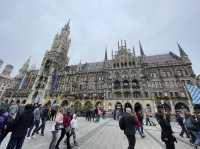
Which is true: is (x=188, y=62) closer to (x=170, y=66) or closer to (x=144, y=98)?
(x=170, y=66)

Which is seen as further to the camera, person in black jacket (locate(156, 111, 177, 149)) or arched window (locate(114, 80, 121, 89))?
Result: arched window (locate(114, 80, 121, 89))

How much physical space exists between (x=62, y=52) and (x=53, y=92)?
2455cm

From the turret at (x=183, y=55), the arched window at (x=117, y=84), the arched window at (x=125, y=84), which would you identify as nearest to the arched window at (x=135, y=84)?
the arched window at (x=125, y=84)

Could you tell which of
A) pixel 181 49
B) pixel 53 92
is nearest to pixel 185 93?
pixel 181 49

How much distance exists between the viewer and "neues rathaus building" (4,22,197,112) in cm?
3647

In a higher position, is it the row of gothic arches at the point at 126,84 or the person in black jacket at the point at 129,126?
the row of gothic arches at the point at 126,84

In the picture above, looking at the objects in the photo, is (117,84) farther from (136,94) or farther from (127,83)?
(136,94)

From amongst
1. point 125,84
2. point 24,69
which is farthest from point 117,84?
point 24,69

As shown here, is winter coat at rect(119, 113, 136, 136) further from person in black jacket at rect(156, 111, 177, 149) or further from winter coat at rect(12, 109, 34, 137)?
winter coat at rect(12, 109, 34, 137)

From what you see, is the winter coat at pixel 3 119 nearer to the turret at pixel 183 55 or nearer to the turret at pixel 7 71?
the turret at pixel 183 55

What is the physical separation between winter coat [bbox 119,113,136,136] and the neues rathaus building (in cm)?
3408

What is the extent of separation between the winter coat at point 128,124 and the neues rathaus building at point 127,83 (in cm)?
3408

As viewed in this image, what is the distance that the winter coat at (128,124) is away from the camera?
4.51 meters

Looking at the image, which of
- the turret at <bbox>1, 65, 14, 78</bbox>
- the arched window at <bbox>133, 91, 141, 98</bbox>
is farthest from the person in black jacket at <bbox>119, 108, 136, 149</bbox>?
the turret at <bbox>1, 65, 14, 78</bbox>
